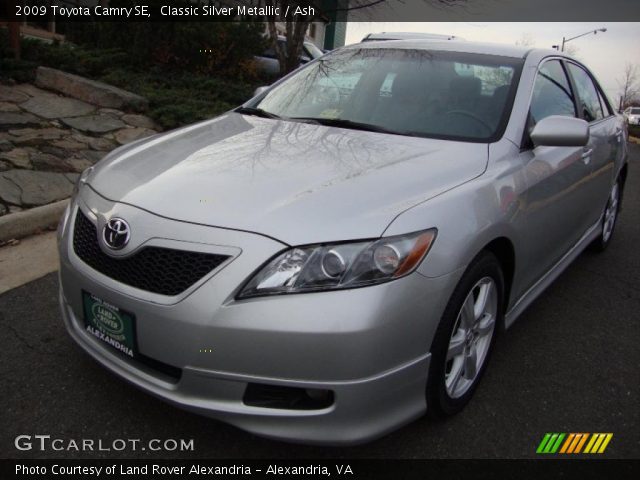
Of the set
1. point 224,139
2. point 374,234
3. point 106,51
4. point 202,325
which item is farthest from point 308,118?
point 106,51

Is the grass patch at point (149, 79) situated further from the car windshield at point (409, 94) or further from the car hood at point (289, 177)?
the car hood at point (289, 177)

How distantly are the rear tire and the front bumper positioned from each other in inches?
120

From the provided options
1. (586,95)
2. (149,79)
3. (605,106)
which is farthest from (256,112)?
(149,79)

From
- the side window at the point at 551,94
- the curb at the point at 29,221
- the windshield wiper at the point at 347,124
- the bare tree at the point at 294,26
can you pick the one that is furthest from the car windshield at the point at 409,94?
the bare tree at the point at 294,26

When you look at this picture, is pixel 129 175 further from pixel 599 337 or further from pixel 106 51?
pixel 106 51

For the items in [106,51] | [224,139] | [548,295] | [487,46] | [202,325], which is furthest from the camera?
[106,51]

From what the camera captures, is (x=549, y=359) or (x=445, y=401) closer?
(x=445, y=401)

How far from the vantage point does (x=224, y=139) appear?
2.78 meters

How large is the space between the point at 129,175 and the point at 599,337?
2.65 metres

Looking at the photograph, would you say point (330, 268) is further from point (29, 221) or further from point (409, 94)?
point (29, 221)

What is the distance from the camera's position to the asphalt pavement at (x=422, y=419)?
2.17 m

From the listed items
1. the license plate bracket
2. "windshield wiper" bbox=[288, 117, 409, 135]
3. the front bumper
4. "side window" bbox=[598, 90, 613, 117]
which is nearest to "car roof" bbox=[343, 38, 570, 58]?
"windshield wiper" bbox=[288, 117, 409, 135]

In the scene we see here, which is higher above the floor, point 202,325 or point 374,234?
point 374,234
